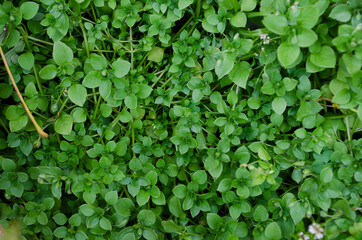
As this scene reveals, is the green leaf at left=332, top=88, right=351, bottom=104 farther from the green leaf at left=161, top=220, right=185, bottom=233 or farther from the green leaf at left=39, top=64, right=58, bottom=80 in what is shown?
the green leaf at left=39, top=64, right=58, bottom=80

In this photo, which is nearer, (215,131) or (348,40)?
(348,40)

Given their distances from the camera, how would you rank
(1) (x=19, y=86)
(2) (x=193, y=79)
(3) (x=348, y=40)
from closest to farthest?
(3) (x=348, y=40) → (2) (x=193, y=79) → (1) (x=19, y=86)

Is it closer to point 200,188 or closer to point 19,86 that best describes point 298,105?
point 200,188

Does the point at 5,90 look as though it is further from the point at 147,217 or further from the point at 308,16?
the point at 308,16

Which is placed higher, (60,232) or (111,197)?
(111,197)

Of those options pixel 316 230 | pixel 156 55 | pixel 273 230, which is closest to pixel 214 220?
pixel 273 230

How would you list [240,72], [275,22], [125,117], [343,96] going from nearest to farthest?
[275,22] → [343,96] → [240,72] → [125,117]

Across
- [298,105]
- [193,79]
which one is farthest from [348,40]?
[193,79]
